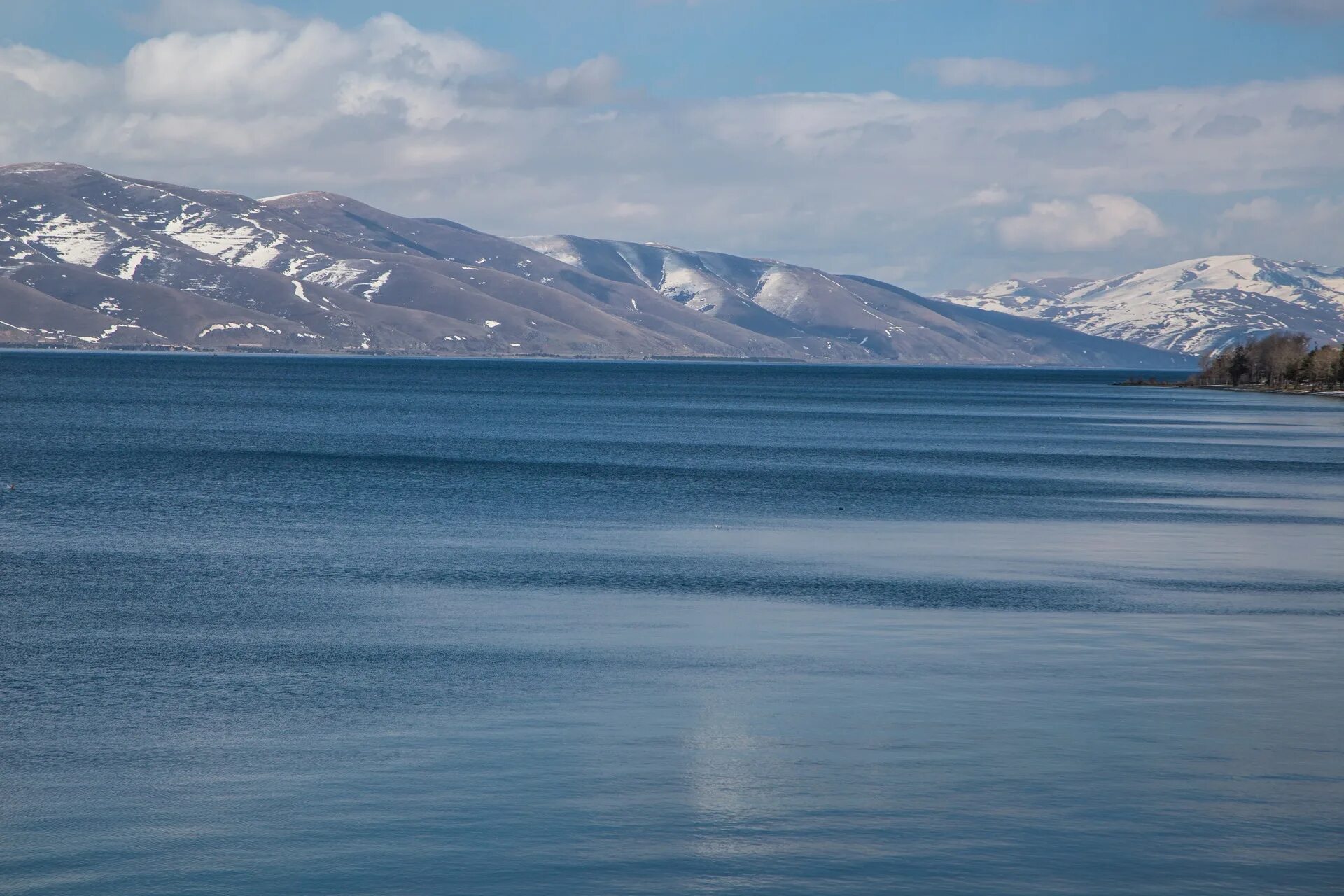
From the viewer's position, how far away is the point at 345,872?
1555 centimetres

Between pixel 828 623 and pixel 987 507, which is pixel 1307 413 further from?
pixel 828 623

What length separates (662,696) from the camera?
2378 cm

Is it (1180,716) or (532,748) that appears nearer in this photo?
(532,748)

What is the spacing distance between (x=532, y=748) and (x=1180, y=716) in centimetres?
959

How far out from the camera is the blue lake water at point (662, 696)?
16.3 m

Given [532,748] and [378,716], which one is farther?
[378,716]

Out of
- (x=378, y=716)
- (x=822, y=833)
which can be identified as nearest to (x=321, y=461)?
(x=378, y=716)

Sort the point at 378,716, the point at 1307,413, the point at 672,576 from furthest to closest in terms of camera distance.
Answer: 1. the point at 1307,413
2. the point at 672,576
3. the point at 378,716

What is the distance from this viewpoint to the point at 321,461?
7769cm

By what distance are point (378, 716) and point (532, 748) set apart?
9.69 ft

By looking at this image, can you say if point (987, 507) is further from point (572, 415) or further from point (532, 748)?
point (572, 415)

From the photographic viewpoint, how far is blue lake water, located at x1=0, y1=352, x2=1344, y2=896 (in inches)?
640

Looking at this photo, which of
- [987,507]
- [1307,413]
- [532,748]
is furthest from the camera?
[1307,413]

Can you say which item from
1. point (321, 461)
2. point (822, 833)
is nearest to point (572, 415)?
point (321, 461)
